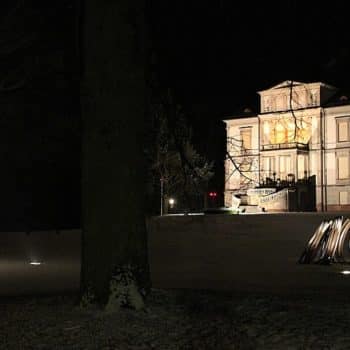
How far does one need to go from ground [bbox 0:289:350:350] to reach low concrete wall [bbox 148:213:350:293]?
12.6ft

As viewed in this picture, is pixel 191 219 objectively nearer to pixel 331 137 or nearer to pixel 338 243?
pixel 338 243

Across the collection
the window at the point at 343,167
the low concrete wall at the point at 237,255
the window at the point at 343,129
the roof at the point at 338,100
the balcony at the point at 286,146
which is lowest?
the low concrete wall at the point at 237,255

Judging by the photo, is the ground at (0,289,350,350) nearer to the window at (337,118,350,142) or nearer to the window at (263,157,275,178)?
the window at (337,118,350,142)

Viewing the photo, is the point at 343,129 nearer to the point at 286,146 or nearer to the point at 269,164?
the point at 286,146

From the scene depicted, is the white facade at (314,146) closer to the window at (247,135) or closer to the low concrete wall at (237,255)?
the window at (247,135)

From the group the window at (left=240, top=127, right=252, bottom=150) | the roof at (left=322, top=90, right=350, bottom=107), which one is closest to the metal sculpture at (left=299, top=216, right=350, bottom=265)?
the roof at (left=322, top=90, right=350, bottom=107)

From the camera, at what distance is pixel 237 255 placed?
25438 mm

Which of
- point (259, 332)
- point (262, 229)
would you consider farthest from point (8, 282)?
point (262, 229)

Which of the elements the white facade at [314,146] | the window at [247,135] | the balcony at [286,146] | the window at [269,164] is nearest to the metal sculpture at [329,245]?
the white facade at [314,146]

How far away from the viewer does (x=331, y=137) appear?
197 feet

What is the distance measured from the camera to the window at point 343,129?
59.2 meters

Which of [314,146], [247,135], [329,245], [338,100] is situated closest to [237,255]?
[329,245]

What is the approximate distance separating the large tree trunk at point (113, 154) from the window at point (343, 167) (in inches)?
2073

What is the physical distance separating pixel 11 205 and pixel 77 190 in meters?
4.08
